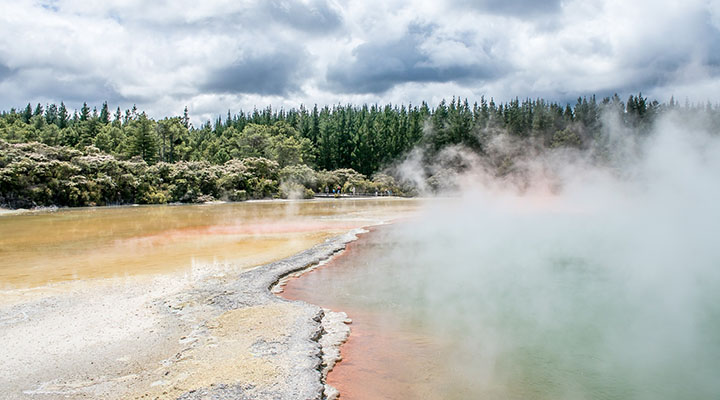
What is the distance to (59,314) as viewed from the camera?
7.06m

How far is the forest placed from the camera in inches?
1356

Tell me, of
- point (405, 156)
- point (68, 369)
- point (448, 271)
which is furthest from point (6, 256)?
point (405, 156)

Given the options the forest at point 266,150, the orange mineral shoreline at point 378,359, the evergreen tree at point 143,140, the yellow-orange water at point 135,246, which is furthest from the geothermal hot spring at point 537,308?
the evergreen tree at point 143,140

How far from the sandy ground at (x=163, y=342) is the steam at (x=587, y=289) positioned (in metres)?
2.04

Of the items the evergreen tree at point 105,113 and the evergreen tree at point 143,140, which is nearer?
the evergreen tree at point 143,140

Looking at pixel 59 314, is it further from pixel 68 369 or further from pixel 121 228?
pixel 121 228

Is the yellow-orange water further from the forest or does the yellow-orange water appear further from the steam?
the forest

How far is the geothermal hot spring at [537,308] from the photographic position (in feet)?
16.6

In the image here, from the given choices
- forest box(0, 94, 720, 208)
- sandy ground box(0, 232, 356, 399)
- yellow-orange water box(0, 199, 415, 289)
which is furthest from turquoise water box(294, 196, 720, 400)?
forest box(0, 94, 720, 208)

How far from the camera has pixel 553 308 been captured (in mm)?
7531

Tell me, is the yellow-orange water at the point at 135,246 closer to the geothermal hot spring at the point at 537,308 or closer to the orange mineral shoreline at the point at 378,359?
the geothermal hot spring at the point at 537,308

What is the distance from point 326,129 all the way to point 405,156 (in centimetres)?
1444

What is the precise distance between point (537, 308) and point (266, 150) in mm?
→ 54558

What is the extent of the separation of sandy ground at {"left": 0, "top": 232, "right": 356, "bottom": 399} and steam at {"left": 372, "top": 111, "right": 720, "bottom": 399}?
6.69ft
